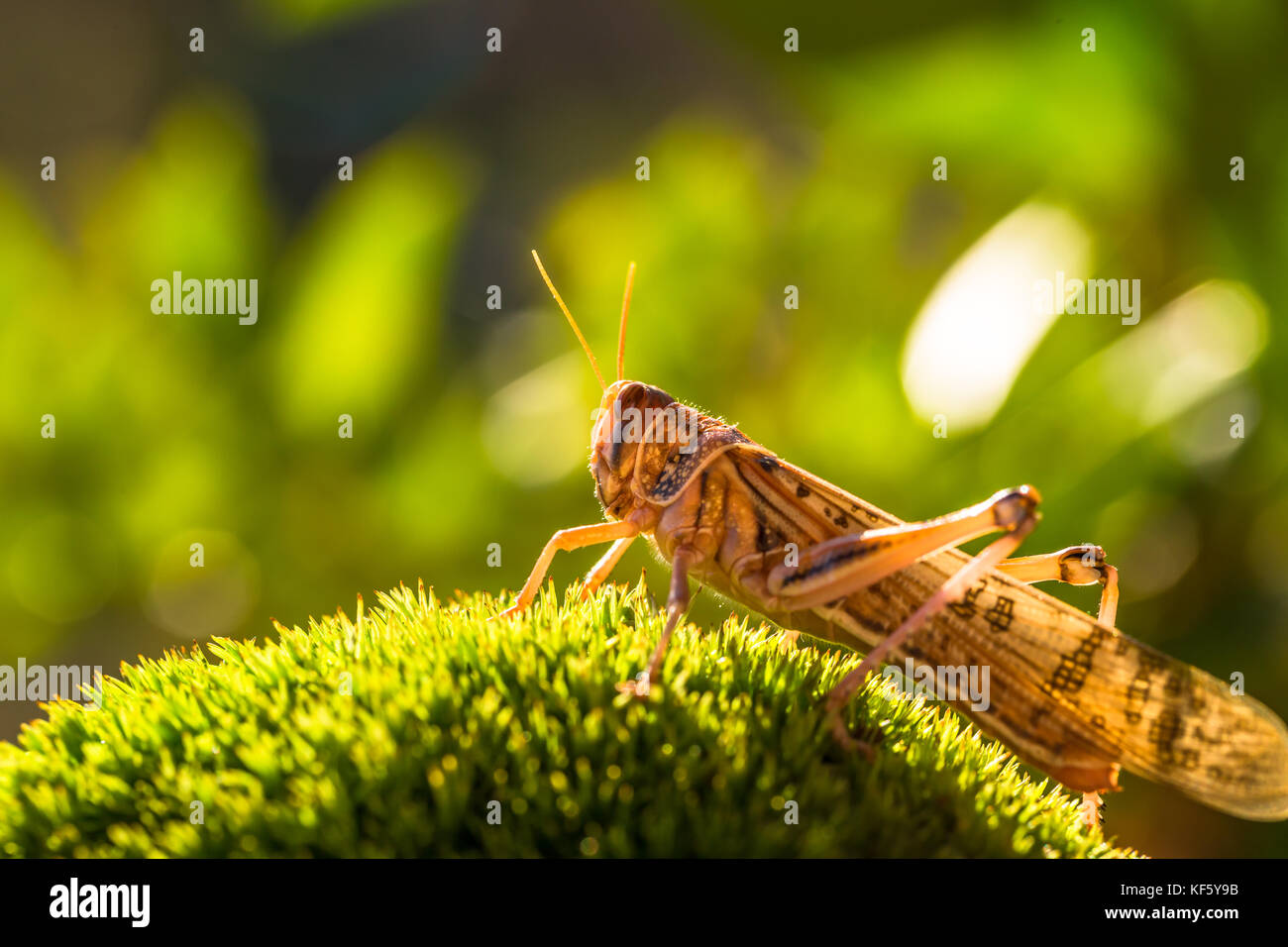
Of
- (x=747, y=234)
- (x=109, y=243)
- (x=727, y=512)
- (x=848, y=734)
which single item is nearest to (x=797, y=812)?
(x=848, y=734)

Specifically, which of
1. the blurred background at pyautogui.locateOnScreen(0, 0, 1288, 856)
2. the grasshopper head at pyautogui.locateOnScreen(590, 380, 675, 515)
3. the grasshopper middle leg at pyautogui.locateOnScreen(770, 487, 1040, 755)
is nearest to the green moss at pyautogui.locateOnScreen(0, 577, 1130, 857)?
the grasshopper middle leg at pyautogui.locateOnScreen(770, 487, 1040, 755)

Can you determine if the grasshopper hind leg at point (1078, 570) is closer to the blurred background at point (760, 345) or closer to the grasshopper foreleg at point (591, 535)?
the grasshopper foreleg at point (591, 535)

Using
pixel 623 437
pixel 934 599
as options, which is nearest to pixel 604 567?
pixel 623 437

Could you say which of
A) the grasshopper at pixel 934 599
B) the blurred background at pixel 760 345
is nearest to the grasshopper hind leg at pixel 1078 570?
the grasshopper at pixel 934 599

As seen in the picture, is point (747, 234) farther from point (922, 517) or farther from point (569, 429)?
point (922, 517)

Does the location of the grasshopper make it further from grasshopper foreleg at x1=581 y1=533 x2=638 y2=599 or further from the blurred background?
the blurred background

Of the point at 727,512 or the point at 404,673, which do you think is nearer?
the point at 404,673
